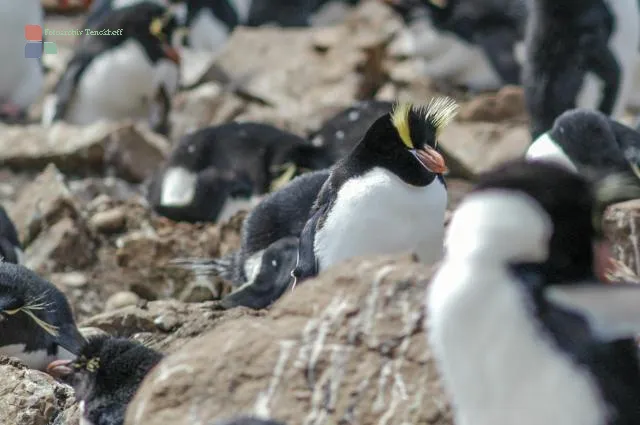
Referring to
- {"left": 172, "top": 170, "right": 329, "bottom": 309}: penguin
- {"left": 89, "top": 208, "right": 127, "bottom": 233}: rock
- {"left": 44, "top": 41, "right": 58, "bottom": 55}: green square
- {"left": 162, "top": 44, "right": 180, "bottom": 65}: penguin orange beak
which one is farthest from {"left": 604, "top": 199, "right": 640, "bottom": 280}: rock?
{"left": 44, "top": 41, "right": 58, "bottom": 55}: green square

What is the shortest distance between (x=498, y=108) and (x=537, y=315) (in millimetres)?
8332

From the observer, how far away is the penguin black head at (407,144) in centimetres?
586

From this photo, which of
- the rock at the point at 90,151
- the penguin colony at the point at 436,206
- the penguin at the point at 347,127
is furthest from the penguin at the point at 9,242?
the rock at the point at 90,151

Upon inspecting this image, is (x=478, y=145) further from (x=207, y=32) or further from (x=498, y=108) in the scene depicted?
(x=207, y=32)

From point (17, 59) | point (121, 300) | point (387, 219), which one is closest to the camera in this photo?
point (387, 219)

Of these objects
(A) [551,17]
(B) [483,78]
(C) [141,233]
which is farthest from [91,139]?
(B) [483,78]

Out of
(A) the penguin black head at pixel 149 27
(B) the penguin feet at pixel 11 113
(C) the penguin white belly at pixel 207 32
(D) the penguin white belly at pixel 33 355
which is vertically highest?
(D) the penguin white belly at pixel 33 355

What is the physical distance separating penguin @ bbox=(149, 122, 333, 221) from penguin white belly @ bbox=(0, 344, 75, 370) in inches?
116

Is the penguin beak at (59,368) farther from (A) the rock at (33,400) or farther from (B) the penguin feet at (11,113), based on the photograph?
(B) the penguin feet at (11,113)

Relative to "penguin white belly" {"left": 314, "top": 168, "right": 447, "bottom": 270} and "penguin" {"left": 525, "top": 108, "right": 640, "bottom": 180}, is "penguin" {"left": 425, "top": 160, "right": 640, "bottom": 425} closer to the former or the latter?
"penguin white belly" {"left": 314, "top": 168, "right": 447, "bottom": 270}

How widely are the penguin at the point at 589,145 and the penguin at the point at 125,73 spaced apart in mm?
6082

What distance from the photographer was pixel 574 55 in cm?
1057

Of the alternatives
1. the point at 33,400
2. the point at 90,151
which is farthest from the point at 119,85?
the point at 33,400

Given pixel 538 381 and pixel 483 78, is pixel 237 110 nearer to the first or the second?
pixel 483 78
